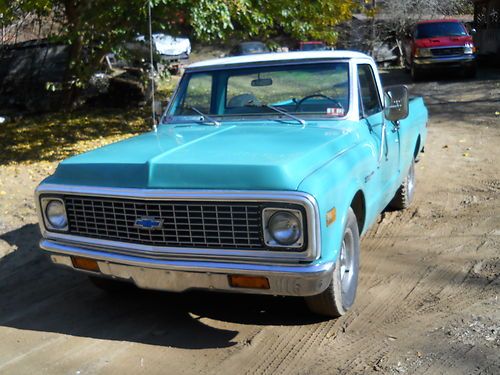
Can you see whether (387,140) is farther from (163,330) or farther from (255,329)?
(163,330)

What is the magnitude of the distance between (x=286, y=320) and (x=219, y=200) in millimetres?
1172

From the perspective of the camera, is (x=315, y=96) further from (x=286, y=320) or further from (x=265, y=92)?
(x=286, y=320)

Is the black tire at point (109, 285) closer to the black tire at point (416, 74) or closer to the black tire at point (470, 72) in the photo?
the black tire at point (416, 74)

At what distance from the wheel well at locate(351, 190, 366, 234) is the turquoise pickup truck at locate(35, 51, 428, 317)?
0.5 inches

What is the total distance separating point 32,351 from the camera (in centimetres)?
390

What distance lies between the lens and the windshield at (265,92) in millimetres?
4844

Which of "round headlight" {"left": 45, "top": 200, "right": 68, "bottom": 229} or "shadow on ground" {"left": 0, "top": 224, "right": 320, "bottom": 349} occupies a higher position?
"round headlight" {"left": 45, "top": 200, "right": 68, "bottom": 229}

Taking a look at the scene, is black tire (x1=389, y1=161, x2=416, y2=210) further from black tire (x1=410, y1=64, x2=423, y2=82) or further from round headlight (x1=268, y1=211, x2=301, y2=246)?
black tire (x1=410, y1=64, x2=423, y2=82)

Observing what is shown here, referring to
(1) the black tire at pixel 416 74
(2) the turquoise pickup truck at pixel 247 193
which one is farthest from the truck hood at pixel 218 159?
(1) the black tire at pixel 416 74

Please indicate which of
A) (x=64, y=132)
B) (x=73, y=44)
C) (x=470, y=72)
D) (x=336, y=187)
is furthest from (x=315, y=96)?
(x=470, y=72)

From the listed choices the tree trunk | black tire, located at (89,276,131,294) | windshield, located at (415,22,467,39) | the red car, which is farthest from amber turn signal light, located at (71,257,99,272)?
windshield, located at (415,22,467,39)

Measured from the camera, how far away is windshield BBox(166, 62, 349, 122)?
4.84 m

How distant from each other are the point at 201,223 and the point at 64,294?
6.16ft

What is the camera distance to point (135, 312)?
446 centimetres
